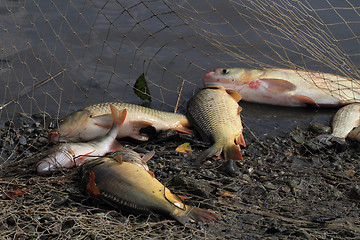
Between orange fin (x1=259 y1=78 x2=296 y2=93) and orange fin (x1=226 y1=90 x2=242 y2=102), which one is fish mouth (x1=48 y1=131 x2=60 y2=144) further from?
orange fin (x1=259 y1=78 x2=296 y2=93)

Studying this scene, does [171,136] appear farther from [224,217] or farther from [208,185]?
[224,217]

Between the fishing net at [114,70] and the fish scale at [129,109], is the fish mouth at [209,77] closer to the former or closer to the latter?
the fishing net at [114,70]

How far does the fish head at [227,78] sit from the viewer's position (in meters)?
7.87

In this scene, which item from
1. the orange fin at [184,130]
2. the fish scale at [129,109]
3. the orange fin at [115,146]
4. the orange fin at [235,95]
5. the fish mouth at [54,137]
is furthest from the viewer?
the orange fin at [235,95]

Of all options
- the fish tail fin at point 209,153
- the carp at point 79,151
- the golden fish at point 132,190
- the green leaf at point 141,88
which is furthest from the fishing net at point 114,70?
the fish tail fin at point 209,153

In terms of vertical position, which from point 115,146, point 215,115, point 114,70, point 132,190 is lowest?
point 114,70

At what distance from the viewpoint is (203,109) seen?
22.2ft

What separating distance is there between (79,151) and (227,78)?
299 centimetres

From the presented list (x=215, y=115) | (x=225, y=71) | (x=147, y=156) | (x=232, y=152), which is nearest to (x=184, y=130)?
(x=215, y=115)

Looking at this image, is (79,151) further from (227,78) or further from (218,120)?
(227,78)

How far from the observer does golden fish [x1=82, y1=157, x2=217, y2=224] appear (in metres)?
4.44

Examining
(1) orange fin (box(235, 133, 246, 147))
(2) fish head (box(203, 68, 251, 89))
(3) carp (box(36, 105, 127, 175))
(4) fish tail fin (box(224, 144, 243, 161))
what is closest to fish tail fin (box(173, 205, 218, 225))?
(4) fish tail fin (box(224, 144, 243, 161))

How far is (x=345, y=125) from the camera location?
6.73 meters

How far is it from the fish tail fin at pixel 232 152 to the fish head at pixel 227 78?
82.7 inches
